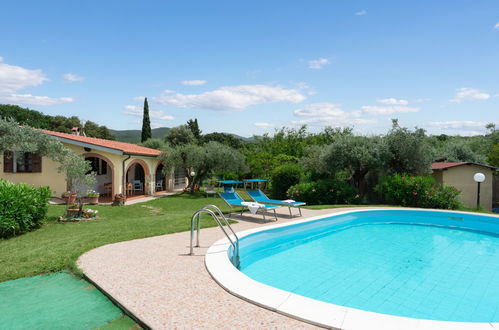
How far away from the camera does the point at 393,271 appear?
21.9ft

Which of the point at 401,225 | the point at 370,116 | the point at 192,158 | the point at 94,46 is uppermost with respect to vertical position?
the point at 94,46

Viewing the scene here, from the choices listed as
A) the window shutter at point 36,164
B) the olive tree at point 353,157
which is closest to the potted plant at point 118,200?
the window shutter at point 36,164

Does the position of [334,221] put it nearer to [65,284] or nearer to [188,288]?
[188,288]

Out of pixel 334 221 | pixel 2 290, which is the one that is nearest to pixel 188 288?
pixel 2 290

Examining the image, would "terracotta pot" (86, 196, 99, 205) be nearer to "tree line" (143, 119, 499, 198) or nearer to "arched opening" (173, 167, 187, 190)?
"tree line" (143, 119, 499, 198)

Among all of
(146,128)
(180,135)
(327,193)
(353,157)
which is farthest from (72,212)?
(180,135)

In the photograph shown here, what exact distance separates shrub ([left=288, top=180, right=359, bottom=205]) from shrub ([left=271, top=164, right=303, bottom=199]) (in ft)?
7.31

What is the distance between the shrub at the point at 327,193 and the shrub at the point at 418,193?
1865mm

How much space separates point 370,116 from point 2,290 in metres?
23.6

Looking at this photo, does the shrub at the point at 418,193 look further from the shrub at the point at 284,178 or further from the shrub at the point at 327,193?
the shrub at the point at 284,178

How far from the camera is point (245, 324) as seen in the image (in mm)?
3402

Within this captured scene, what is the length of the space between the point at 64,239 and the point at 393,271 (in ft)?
26.8

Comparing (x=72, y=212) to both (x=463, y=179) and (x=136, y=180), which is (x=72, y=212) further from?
(x=463, y=179)

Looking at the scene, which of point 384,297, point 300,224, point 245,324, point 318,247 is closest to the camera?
A: point 245,324
